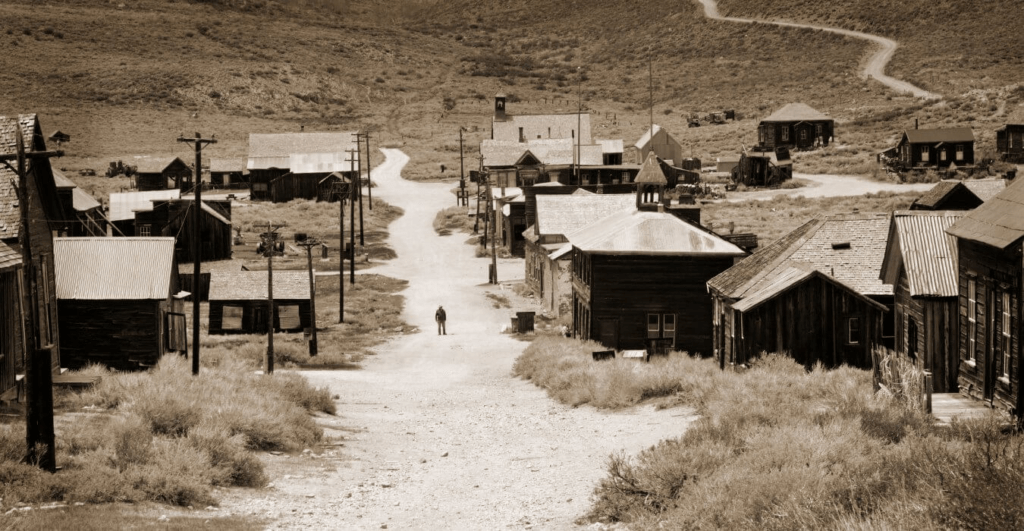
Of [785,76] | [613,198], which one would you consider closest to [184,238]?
[613,198]

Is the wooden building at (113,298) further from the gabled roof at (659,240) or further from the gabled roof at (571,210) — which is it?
the gabled roof at (571,210)

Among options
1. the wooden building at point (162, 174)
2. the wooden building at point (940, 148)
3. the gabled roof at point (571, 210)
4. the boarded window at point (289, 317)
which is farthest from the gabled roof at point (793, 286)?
the wooden building at point (162, 174)

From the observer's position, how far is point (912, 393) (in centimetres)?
1892

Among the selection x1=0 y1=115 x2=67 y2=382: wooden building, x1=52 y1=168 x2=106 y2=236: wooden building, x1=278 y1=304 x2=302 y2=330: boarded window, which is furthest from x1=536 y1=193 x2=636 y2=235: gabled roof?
x1=0 y1=115 x2=67 y2=382: wooden building

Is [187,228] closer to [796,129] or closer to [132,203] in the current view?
[132,203]

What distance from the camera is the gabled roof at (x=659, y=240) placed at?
3850 cm

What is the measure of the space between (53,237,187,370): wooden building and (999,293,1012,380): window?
22790mm

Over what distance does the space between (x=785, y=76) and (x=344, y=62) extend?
6221 centimetres

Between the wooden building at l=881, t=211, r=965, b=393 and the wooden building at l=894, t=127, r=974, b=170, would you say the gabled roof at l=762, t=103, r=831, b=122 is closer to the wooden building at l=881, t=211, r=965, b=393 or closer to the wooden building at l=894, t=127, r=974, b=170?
the wooden building at l=894, t=127, r=974, b=170

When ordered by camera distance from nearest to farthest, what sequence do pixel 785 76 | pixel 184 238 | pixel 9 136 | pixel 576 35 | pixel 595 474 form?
1. pixel 595 474
2. pixel 9 136
3. pixel 184 238
4. pixel 785 76
5. pixel 576 35

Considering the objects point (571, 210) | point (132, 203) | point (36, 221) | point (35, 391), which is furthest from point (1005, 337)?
point (132, 203)

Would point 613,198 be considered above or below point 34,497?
above

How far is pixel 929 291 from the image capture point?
21.5m

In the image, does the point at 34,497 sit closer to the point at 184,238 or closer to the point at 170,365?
the point at 170,365
